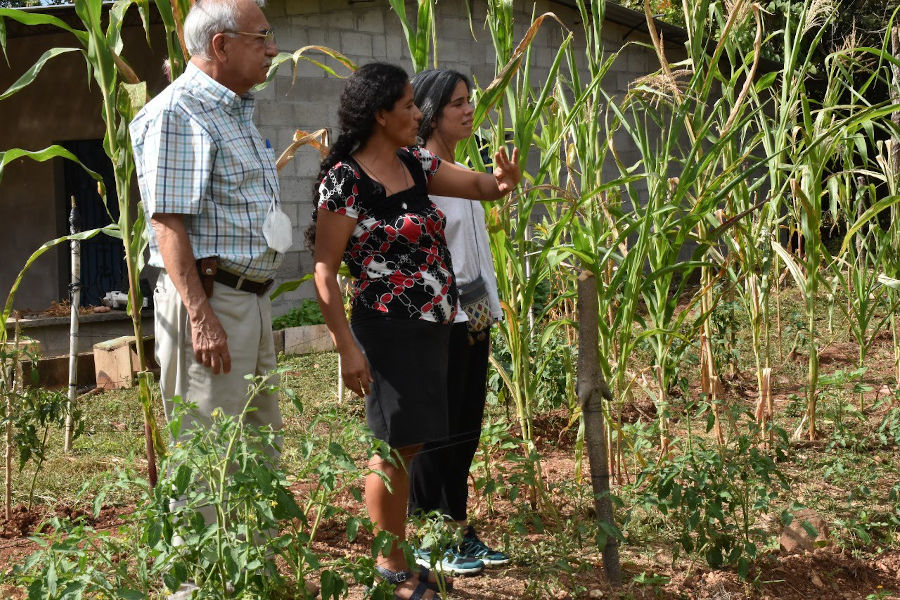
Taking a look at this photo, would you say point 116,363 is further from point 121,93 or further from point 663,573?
point 663,573

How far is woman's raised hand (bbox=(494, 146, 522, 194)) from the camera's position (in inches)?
106

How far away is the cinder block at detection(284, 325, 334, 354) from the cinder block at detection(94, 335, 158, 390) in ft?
3.57

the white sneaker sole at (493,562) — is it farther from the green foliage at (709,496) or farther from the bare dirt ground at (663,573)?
the green foliage at (709,496)

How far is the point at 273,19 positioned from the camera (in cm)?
760

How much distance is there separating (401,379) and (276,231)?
0.48m

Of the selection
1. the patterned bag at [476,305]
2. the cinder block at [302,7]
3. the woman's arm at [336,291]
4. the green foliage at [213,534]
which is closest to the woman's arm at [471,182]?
the patterned bag at [476,305]

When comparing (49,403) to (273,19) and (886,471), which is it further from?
(273,19)

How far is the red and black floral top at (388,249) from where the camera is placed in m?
2.48

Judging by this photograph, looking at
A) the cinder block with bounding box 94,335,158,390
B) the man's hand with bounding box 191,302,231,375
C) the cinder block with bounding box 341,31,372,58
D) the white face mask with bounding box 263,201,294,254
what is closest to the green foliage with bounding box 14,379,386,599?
the man's hand with bounding box 191,302,231,375

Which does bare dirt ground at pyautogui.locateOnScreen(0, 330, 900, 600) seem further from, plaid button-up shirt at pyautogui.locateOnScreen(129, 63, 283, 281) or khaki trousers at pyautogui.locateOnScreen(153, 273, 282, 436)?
plaid button-up shirt at pyautogui.locateOnScreen(129, 63, 283, 281)

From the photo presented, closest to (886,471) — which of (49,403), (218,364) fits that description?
(218,364)

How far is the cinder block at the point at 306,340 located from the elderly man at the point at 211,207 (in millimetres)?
4599

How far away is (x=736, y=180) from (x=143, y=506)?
171 centimetres

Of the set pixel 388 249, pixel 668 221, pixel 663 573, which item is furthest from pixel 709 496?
pixel 388 249
